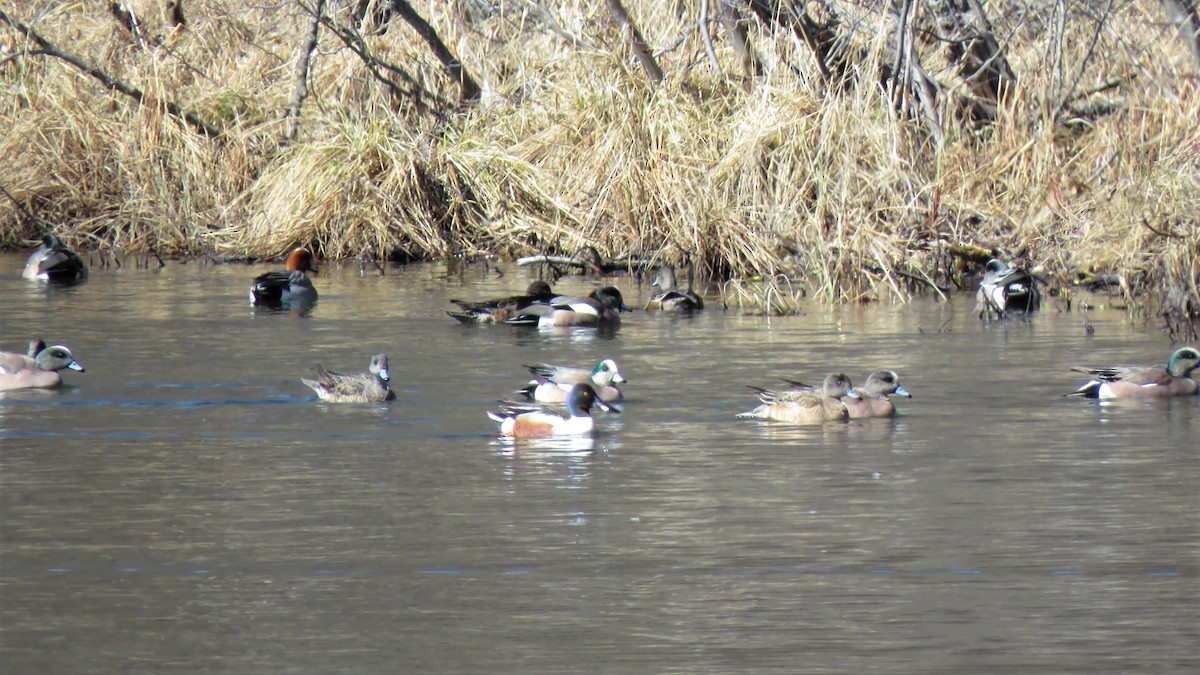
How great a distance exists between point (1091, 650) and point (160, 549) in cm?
340

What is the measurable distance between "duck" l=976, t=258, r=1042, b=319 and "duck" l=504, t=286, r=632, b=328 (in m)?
2.75

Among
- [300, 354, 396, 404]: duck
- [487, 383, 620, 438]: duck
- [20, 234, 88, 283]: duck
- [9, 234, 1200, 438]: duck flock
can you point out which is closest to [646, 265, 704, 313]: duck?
[9, 234, 1200, 438]: duck flock

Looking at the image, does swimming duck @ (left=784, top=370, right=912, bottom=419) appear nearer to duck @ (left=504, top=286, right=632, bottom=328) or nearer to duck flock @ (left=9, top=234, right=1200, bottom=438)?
duck flock @ (left=9, top=234, right=1200, bottom=438)

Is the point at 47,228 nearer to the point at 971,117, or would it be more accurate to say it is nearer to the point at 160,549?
the point at 971,117

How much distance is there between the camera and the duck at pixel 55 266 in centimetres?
1897

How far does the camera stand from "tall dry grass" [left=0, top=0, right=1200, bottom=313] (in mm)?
16969

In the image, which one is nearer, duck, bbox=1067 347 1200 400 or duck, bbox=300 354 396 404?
duck, bbox=300 354 396 404

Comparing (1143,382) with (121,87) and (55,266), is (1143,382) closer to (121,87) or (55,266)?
(55,266)

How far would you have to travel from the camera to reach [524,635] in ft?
21.1

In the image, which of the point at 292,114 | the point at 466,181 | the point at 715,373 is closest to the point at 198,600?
the point at 715,373

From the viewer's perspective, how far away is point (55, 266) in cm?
1898

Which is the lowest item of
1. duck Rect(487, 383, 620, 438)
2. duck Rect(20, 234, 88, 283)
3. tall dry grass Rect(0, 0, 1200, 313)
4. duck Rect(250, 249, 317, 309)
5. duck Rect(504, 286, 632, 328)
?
duck Rect(487, 383, 620, 438)

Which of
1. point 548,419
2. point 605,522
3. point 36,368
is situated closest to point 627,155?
point 36,368

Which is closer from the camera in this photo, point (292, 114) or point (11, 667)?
point (11, 667)
